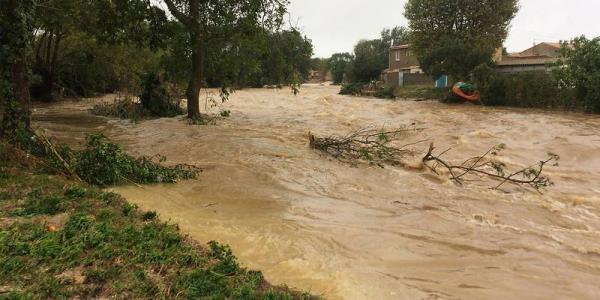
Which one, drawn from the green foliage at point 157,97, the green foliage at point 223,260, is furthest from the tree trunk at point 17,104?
the green foliage at point 157,97

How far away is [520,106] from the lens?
2648 centimetres

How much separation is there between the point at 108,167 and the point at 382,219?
4.15 m

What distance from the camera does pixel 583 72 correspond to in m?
23.3

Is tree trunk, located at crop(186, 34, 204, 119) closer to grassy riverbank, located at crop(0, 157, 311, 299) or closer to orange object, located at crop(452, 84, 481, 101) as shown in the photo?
grassy riverbank, located at crop(0, 157, 311, 299)

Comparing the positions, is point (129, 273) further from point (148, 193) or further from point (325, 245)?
point (148, 193)

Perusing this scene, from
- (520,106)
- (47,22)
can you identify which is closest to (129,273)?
(47,22)

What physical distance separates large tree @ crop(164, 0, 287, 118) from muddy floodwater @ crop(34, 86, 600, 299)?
145 inches

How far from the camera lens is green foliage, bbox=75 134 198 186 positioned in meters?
7.15

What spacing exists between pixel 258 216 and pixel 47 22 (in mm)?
15312

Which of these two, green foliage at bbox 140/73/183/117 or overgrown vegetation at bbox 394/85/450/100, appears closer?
green foliage at bbox 140/73/183/117

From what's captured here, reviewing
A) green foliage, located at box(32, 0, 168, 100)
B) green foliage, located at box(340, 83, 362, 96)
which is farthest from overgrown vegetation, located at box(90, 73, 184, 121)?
green foliage, located at box(340, 83, 362, 96)

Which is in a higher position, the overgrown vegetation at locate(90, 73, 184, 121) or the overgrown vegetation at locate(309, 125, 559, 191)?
the overgrown vegetation at locate(90, 73, 184, 121)

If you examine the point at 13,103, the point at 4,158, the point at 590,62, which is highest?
the point at 590,62

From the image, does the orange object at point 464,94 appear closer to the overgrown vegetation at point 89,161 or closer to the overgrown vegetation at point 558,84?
the overgrown vegetation at point 558,84
